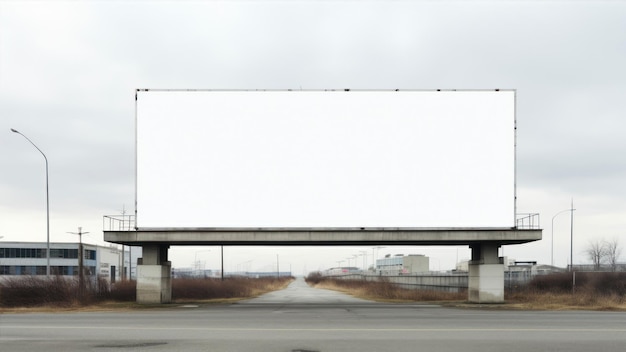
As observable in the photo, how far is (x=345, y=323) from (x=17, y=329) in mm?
10647

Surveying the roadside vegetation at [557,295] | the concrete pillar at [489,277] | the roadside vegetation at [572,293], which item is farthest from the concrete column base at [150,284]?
the roadside vegetation at [572,293]

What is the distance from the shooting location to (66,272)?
10362cm

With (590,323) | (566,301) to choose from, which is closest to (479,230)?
(566,301)

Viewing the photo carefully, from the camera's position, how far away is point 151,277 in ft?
110

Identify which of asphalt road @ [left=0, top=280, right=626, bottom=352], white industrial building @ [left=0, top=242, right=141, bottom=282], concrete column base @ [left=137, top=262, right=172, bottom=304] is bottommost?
white industrial building @ [left=0, top=242, right=141, bottom=282]

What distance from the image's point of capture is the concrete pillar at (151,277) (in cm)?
3319

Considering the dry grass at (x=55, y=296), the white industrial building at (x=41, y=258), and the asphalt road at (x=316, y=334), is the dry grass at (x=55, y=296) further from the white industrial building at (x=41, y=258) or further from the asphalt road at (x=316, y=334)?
the white industrial building at (x=41, y=258)

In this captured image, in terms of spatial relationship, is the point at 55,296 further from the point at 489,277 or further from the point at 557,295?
the point at 557,295

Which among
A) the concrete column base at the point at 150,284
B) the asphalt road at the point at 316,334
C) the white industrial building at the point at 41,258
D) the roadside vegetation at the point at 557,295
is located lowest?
the white industrial building at the point at 41,258

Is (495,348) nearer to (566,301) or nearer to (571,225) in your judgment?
(566,301)

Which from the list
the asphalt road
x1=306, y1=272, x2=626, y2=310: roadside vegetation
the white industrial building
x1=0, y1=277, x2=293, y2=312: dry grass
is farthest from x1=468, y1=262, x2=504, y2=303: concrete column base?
the white industrial building

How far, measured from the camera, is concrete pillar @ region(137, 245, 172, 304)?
33188 millimetres

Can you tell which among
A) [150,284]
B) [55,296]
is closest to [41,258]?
[55,296]

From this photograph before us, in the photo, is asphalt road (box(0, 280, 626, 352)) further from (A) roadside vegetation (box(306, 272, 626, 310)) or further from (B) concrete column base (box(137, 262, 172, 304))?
(B) concrete column base (box(137, 262, 172, 304))
